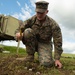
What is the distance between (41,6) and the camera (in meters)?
7.12

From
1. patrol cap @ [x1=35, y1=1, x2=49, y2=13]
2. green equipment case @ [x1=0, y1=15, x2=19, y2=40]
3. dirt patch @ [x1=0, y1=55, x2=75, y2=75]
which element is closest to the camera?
dirt patch @ [x1=0, y1=55, x2=75, y2=75]

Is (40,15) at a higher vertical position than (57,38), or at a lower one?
higher

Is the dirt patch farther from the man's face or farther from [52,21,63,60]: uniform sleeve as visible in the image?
the man's face

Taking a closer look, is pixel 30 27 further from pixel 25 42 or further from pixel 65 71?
pixel 65 71

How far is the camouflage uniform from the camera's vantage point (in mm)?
7332

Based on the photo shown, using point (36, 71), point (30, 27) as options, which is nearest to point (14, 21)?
point (30, 27)

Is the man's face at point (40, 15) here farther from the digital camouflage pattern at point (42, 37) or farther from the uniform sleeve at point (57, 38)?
the uniform sleeve at point (57, 38)

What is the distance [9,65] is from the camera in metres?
7.32

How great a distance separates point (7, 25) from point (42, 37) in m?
10.4

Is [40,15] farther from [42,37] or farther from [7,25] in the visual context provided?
[7,25]

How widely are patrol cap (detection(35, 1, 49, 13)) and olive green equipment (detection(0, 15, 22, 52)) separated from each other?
34.5ft

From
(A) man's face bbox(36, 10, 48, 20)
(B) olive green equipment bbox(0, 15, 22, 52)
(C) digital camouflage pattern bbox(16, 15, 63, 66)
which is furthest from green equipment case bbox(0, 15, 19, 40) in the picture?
(A) man's face bbox(36, 10, 48, 20)

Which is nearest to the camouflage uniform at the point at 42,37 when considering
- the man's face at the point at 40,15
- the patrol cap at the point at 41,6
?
Result: the man's face at the point at 40,15

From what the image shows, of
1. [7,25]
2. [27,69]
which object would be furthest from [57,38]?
[7,25]
